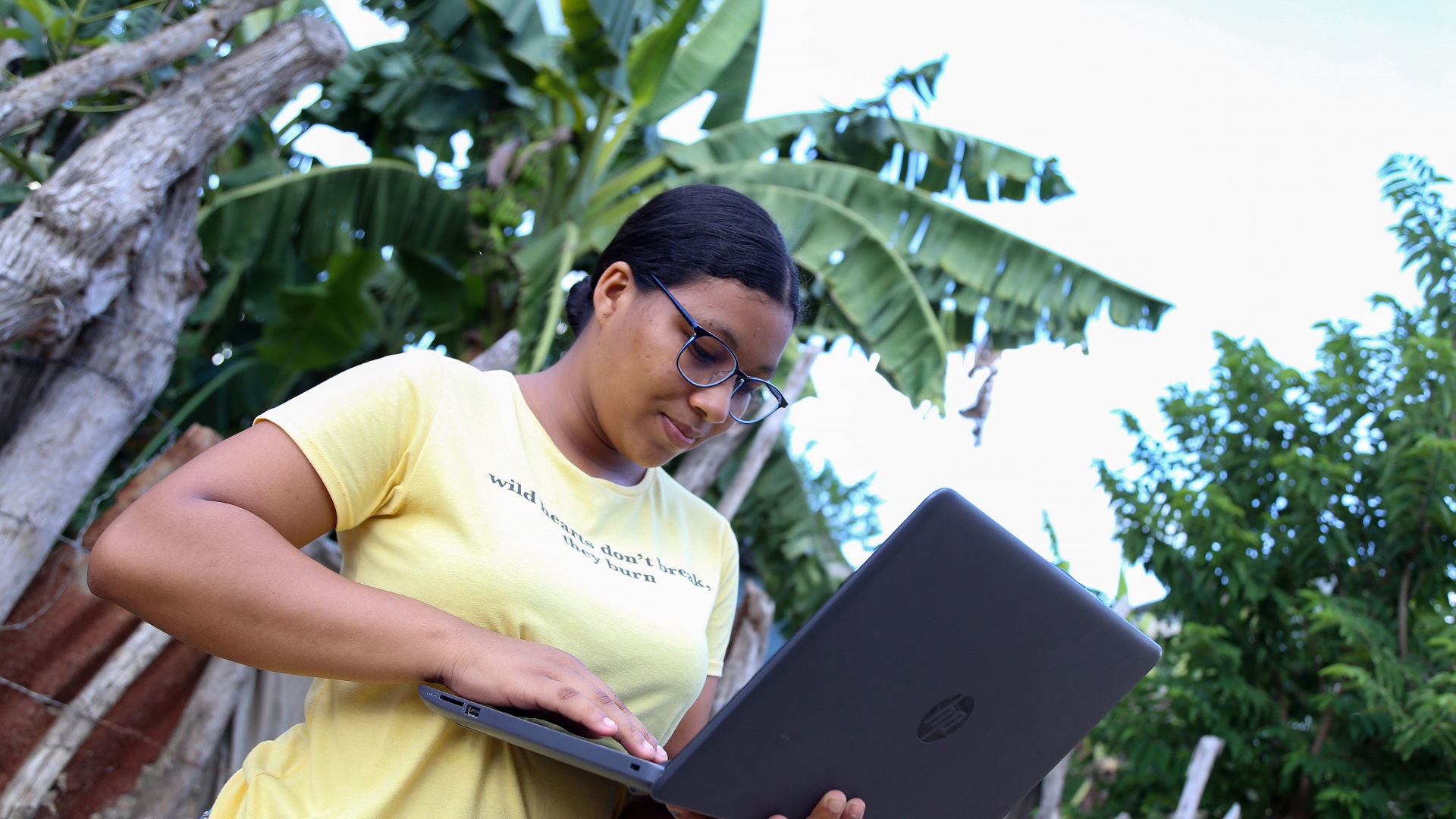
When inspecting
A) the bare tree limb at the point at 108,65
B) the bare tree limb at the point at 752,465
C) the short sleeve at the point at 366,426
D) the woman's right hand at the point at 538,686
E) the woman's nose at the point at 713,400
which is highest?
the bare tree limb at the point at 108,65

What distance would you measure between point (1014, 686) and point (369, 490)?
0.77 metres

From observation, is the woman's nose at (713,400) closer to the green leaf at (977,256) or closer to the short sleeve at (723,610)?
the short sleeve at (723,610)

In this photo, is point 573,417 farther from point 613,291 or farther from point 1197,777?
point 1197,777

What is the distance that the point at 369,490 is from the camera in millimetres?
1210

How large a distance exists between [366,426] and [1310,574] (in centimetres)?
610

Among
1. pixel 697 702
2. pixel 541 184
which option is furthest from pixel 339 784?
pixel 541 184

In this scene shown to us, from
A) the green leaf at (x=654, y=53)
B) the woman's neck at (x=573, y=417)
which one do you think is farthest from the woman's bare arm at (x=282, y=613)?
the green leaf at (x=654, y=53)

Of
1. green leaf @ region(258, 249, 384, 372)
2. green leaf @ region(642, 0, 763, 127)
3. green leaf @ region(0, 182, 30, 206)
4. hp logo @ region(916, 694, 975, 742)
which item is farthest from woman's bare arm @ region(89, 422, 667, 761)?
green leaf @ region(642, 0, 763, 127)

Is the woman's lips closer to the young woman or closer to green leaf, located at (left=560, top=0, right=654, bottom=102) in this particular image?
the young woman

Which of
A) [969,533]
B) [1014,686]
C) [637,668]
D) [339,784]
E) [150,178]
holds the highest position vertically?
[150,178]

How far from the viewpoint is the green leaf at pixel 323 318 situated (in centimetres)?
539

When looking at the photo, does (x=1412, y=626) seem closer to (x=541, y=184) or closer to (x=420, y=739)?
(x=541, y=184)

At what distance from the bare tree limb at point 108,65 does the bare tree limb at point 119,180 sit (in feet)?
0.47

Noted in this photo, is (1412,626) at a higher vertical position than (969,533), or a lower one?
lower
